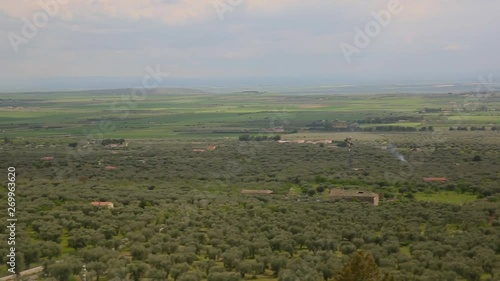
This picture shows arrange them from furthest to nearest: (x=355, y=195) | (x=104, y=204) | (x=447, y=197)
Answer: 1. (x=447, y=197)
2. (x=355, y=195)
3. (x=104, y=204)

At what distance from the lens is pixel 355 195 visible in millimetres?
43188

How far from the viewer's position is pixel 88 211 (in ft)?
121

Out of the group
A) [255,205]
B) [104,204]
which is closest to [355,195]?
[255,205]

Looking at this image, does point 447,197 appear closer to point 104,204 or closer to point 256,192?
point 256,192

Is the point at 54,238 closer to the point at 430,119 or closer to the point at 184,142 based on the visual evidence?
the point at 184,142

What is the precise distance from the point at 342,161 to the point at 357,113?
231 ft

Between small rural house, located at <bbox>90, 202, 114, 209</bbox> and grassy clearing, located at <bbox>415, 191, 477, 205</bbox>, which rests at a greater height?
small rural house, located at <bbox>90, 202, 114, 209</bbox>

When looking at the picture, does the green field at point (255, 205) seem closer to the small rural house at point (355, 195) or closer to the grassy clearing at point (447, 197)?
the grassy clearing at point (447, 197)

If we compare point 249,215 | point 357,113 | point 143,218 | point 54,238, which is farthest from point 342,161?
point 357,113

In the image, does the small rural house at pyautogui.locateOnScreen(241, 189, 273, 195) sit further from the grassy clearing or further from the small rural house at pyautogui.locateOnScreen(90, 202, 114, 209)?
the small rural house at pyautogui.locateOnScreen(90, 202, 114, 209)

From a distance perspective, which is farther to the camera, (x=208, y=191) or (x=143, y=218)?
(x=208, y=191)

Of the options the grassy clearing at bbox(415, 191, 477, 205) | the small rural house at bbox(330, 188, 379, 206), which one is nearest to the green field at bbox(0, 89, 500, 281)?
the grassy clearing at bbox(415, 191, 477, 205)

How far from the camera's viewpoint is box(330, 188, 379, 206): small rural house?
42.4 meters

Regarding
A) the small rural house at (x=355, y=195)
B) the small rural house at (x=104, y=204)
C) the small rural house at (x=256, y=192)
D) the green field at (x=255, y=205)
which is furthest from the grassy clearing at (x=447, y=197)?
the small rural house at (x=104, y=204)
